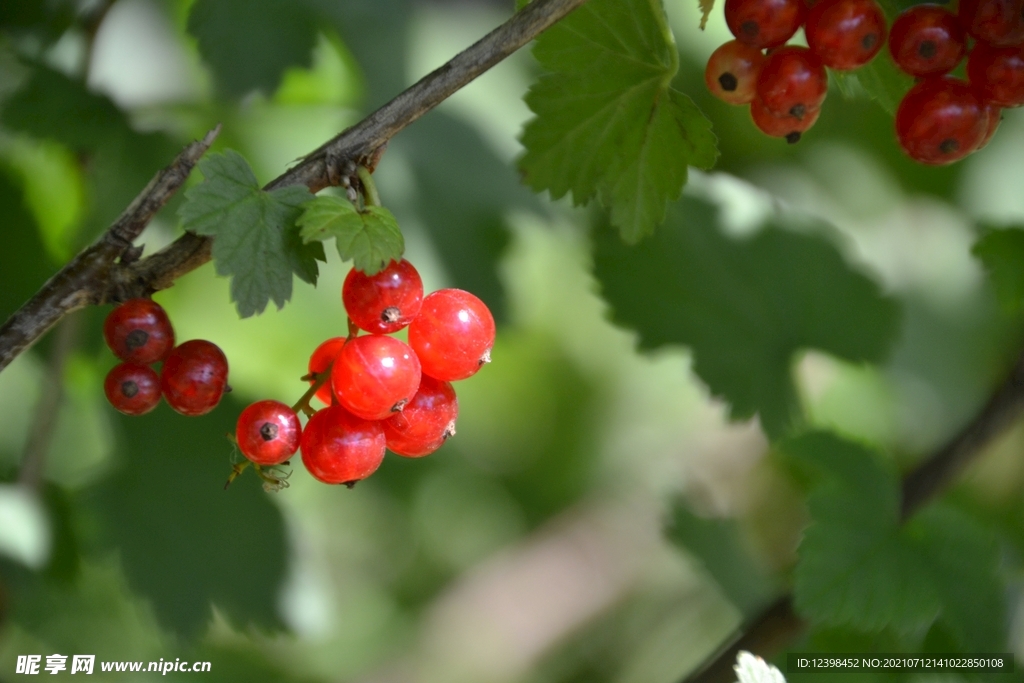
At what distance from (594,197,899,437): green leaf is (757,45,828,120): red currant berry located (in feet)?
1.85

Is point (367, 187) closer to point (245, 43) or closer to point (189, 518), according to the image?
point (245, 43)

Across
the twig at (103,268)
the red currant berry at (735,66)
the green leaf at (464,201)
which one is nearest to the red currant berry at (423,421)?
the twig at (103,268)

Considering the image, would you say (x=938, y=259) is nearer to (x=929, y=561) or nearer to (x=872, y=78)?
(x=929, y=561)

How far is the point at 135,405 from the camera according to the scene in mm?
659

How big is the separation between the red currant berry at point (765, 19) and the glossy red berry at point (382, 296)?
14.8 inches

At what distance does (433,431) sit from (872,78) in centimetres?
58

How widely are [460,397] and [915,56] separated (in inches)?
46.1

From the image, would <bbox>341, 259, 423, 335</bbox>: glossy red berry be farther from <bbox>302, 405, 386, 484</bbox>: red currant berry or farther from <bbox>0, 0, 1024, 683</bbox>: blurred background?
<bbox>0, 0, 1024, 683</bbox>: blurred background

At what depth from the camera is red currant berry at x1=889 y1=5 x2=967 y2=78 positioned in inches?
28.0

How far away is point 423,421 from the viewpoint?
2.06 feet

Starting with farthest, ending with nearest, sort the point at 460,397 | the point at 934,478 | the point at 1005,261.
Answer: the point at 460,397
the point at 934,478
the point at 1005,261

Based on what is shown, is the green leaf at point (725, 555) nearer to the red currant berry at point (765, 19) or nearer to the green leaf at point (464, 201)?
the green leaf at point (464, 201)

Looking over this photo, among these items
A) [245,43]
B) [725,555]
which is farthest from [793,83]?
[725,555]

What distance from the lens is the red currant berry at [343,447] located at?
0.61 metres
